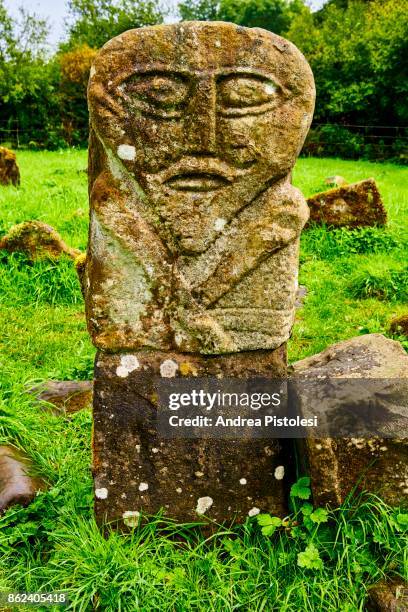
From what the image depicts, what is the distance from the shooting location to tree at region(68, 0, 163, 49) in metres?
31.2

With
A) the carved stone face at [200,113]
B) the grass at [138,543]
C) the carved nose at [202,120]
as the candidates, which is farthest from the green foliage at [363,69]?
the carved nose at [202,120]

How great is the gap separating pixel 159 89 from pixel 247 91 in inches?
14.3

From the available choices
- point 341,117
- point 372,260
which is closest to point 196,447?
point 372,260

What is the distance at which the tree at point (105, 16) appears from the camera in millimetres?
31219

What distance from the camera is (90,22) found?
1248 inches

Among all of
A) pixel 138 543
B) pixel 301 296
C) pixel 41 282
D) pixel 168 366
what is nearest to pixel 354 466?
pixel 168 366

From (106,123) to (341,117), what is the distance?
1825cm

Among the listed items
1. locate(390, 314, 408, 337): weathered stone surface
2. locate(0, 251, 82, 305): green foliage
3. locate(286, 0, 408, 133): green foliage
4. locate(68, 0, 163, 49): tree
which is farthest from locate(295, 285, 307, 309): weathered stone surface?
locate(68, 0, 163, 49): tree

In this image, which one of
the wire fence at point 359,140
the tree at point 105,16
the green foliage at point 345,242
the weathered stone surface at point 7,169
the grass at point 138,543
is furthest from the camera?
the tree at point 105,16

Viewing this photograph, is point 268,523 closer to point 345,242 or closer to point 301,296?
point 301,296

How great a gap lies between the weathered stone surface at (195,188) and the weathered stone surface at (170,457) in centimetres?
10

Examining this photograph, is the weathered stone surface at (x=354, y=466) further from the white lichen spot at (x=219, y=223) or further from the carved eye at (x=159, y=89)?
the carved eye at (x=159, y=89)

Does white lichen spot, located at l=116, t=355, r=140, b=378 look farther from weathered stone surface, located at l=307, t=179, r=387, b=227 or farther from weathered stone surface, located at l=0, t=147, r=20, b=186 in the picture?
weathered stone surface, located at l=0, t=147, r=20, b=186

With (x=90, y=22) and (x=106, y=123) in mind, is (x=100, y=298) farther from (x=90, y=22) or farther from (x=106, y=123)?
(x=90, y=22)
